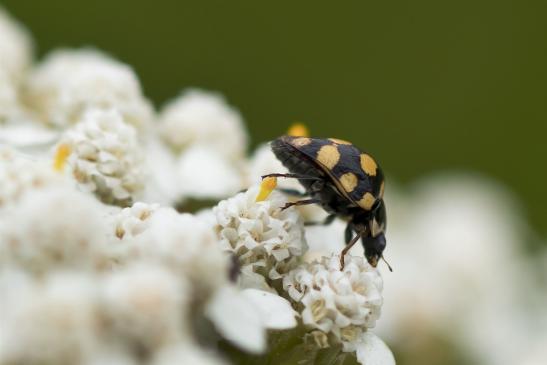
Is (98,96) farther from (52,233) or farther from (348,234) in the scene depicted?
(52,233)

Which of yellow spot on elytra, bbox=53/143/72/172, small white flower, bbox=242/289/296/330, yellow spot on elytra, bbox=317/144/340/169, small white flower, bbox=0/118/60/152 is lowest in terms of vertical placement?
small white flower, bbox=242/289/296/330

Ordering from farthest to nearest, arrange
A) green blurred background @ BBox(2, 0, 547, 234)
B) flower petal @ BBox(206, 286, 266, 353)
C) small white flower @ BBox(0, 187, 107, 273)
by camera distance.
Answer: green blurred background @ BBox(2, 0, 547, 234) < flower petal @ BBox(206, 286, 266, 353) < small white flower @ BBox(0, 187, 107, 273)

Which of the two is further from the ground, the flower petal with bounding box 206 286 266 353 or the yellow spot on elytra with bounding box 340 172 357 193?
the yellow spot on elytra with bounding box 340 172 357 193

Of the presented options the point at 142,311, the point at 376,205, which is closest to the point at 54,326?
the point at 142,311

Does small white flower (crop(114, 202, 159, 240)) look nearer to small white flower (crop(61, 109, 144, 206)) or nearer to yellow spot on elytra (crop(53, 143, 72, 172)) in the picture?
yellow spot on elytra (crop(53, 143, 72, 172))

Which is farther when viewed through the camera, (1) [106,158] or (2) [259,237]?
(1) [106,158]

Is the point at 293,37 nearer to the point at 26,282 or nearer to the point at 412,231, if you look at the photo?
the point at 412,231

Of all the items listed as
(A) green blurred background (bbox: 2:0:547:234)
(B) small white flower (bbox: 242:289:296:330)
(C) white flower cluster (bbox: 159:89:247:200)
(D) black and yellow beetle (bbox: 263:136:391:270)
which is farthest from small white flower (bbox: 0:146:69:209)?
(A) green blurred background (bbox: 2:0:547:234)
